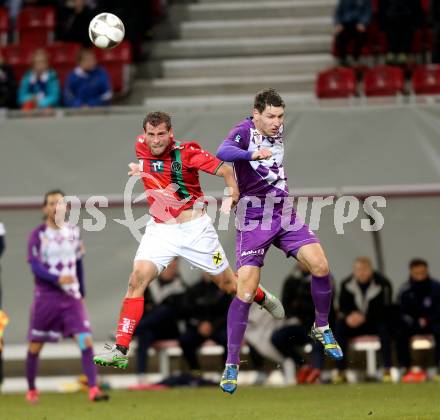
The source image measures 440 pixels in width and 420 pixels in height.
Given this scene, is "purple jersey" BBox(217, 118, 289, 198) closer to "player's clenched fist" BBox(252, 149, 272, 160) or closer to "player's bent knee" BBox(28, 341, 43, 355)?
"player's clenched fist" BBox(252, 149, 272, 160)

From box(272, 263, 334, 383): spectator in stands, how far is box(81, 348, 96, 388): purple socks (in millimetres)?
2617

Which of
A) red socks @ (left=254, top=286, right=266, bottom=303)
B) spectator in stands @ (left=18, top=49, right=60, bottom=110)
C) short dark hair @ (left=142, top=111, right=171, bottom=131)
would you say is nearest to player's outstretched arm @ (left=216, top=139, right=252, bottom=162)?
short dark hair @ (left=142, top=111, right=171, bottom=131)

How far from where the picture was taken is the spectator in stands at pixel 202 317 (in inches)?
535

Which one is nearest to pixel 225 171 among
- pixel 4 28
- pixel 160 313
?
pixel 160 313

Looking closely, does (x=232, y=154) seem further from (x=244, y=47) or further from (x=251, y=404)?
(x=244, y=47)

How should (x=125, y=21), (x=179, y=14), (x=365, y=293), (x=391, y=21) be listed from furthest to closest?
1. (x=179, y=14)
2. (x=125, y=21)
3. (x=391, y=21)
4. (x=365, y=293)

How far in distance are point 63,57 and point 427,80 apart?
5.26 m

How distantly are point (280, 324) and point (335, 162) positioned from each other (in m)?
2.06

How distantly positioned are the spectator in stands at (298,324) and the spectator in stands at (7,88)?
4626 mm

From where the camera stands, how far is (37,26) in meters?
17.4

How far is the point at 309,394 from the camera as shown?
11.9 metres

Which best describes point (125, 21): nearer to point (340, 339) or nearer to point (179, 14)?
point (179, 14)

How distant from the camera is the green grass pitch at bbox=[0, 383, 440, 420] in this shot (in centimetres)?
964

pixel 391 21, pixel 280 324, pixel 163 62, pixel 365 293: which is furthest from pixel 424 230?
pixel 163 62
